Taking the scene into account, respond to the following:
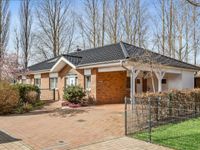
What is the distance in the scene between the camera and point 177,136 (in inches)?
356

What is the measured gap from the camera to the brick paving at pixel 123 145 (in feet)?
24.9

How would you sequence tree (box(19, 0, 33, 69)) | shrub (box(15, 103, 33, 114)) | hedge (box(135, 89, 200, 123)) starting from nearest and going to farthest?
hedge (box(135, 89, 200, 123))
shrub (box(15, 103, 33, 114))
tree (box(19, 0, 33, 69))

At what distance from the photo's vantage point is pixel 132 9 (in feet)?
109

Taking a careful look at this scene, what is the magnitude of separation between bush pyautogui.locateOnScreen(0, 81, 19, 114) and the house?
19.2ft

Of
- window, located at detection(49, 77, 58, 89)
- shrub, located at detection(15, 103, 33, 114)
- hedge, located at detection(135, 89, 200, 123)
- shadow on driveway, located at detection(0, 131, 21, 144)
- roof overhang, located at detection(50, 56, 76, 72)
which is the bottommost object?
shadow on driveway, located at detection(0, 131, 21, 144)

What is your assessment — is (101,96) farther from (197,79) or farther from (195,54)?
(195,54)

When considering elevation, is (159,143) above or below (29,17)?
below

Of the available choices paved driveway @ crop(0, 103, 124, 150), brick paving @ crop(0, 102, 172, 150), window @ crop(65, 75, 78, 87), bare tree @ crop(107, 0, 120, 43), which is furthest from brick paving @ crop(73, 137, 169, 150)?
bare tree @ crop(107, 0, 120, 43)

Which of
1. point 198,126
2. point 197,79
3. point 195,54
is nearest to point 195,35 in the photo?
point 195,54

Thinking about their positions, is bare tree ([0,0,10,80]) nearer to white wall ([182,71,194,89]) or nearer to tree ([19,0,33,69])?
tree ([19,0,33,69])

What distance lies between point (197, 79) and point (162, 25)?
852 cm

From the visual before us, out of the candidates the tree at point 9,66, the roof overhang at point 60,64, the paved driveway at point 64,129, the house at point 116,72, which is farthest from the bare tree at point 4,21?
the paved driveway at point 64,129

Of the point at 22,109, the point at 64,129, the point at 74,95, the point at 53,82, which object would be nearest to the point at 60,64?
the point at 53,82

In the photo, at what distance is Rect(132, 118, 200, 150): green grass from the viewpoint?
7883 mm
